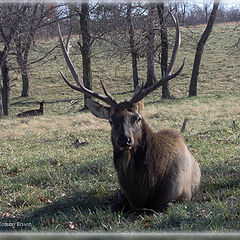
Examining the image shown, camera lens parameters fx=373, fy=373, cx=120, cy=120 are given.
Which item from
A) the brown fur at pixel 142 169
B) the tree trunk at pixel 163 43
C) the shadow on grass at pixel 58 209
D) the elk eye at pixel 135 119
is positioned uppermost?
the tree trunk at pixel 163 43

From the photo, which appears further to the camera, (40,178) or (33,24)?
(33,24)

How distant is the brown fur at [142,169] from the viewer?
5.30m

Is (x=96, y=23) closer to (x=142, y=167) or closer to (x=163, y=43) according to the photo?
(x=163, y=43)

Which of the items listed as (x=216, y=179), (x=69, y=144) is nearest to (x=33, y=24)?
(x=69, y=144)

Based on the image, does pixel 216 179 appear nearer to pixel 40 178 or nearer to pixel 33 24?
pixel 40 178

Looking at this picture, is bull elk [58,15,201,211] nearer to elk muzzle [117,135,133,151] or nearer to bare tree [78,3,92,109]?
elk muzzle [117,135,133,151]

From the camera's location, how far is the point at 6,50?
20031 mm

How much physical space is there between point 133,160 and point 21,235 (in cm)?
188

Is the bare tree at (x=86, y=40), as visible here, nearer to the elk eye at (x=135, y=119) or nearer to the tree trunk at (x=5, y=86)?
the tree trunk at (x=5, y=86)

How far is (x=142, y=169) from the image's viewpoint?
5367 millimetres

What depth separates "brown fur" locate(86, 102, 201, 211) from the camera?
530cm

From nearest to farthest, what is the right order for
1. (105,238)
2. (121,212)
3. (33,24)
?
(105,238) → (121,212) → (33,24)

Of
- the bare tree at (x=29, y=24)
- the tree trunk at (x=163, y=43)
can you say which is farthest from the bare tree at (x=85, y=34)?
the tree trunk at (x=163, y=43)

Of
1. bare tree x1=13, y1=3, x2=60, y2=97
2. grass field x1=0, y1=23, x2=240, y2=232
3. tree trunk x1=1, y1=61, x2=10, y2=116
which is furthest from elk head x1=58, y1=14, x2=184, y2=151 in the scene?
tree trunk x1=1, y1=61, x2=10, y2=116
